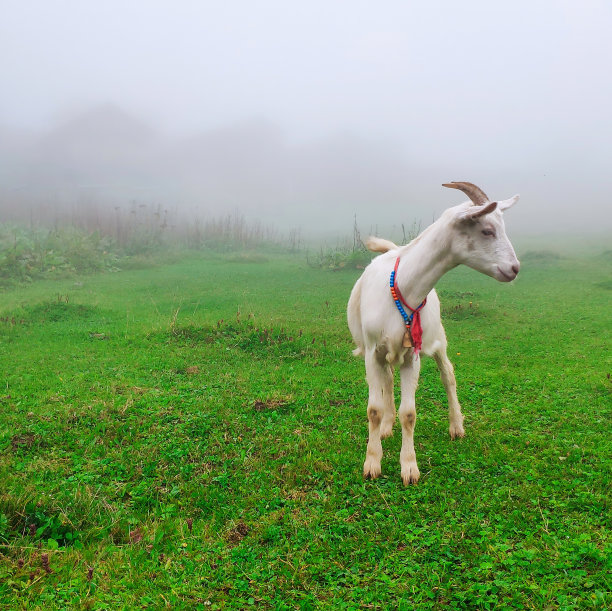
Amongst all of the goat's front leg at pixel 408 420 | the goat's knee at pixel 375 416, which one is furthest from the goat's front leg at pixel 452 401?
the goat's knee at pixel 375 416

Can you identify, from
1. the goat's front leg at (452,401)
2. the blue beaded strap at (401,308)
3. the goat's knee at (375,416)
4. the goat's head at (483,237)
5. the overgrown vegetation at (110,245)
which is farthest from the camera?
the overgrown vegetation at (110,245)

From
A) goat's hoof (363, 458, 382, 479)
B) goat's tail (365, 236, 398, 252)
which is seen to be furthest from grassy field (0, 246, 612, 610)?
goat's tail (365, 236, 398, 252)

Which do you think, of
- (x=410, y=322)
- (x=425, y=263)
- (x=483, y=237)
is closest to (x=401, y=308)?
(x=410, y=322)

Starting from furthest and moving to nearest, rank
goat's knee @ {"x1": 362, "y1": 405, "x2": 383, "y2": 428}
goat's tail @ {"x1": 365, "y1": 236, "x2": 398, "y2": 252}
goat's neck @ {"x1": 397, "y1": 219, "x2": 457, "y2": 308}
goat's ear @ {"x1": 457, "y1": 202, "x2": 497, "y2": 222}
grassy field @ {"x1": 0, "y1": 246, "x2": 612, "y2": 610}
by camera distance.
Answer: goat's tail @ {"x1": 365, "y1": 236, "x2": 398, "y2": 252} → goat's knee @ {"x1": 362, "y1": 405, "x2": 383, "y2": 428} → goat's neck @ {"x1": 397, "y1": 219, "x2": 457, "y2": 308} → goat's ear @ {"x1": 457, "y1": 202, "x2": 497, "y2": 222} → grassy field @ {"x1": 0, "y1": 246, "x2": 612, "y2": 610}

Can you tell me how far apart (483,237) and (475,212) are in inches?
9.5

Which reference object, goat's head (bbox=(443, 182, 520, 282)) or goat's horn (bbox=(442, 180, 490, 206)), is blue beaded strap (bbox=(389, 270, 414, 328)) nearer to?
goat's head (bbox=(443, 182, 520, 282))

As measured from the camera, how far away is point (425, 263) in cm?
421

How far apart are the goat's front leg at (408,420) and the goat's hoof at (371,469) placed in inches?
8.9

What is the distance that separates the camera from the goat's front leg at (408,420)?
14.5 feet

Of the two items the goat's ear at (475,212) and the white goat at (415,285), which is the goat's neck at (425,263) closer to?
the white goat at (415,285)

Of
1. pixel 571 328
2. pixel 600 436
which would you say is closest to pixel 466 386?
pixel 600 436

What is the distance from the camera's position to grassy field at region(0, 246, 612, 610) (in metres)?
3.15

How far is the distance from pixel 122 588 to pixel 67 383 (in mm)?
4717

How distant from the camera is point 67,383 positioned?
282 inches
